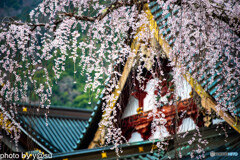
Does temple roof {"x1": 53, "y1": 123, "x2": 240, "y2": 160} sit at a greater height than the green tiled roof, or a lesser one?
lesser

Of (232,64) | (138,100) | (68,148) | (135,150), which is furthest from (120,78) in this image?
(68,148)

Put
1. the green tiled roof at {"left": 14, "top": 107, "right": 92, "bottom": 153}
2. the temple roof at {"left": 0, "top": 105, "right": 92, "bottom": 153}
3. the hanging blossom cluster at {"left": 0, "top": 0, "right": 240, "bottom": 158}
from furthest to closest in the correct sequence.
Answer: the green tiled roof at {"left": 14, "top": 107, "right": 92, "bottom": 153}, the temple roof at {"left": 0, "top": 105, "right": 92, "bottom": 153}, the hanging blossom cluster at {"left": 0, "top": 0, "right": 240, "bottom": 158}

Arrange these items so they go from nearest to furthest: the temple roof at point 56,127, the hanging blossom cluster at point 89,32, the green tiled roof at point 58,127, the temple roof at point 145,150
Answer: the hanging blossom cluster at point 89,32, the temple roof at point 145,150, the temple roof at point 56,127, the green tiled roof at point 58,127

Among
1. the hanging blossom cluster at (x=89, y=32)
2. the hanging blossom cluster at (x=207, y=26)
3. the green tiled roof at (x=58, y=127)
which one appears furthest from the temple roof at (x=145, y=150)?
the green tiled roof at (x=58, y=127)

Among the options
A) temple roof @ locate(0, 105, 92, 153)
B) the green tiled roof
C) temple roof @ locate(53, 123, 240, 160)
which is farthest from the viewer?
the green tiled roof

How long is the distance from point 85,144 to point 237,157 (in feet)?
13.2

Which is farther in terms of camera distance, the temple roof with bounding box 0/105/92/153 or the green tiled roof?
the green tiled roof

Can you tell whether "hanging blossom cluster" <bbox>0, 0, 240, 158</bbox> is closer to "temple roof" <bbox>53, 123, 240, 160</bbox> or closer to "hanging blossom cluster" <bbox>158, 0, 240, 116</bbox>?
"hanging blossom cluster" <bbox>158, 0, 240, 116</bbox>

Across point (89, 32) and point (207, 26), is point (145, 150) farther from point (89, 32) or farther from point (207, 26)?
point (89, 32)

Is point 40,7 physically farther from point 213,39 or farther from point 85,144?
point 85,144

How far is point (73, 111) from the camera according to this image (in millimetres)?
12086

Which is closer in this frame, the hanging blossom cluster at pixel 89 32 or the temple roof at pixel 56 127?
the hanging blossom cluster at pixel 89 32

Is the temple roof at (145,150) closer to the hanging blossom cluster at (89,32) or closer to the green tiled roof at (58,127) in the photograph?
the hanging blossom cluster at (89,32)

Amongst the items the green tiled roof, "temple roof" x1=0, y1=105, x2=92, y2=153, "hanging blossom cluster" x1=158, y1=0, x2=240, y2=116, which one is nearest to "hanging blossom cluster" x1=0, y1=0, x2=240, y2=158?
"hanging blossom cluster" x1=158, y1=0, x2=240, y2=116
